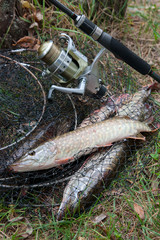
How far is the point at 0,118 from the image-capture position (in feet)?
11.1

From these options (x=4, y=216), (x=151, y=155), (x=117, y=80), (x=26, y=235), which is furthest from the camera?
(x=117, y=80)

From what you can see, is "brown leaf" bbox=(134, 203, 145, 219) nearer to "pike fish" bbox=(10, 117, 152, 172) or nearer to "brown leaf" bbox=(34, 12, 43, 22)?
"pike fish" bbox=(10, 117, 152, 172)

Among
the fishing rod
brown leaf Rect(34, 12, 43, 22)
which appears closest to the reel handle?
the fishing rod

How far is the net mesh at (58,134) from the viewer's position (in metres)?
2.83

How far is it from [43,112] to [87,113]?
0.69 meters

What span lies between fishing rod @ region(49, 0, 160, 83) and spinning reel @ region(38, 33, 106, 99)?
111 mm

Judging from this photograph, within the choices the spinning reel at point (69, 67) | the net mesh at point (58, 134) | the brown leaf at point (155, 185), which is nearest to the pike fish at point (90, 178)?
the net mesh at point (58, 134)

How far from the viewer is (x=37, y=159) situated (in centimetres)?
286

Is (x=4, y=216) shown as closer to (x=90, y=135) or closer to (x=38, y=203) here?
(x=38, y=203)

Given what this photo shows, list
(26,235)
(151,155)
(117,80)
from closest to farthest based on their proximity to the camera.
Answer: (26,235) < (151,155) < (117,80)

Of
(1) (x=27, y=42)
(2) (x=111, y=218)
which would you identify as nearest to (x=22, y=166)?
(2) (x=111, y=218)

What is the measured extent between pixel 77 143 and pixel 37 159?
48 centimetres

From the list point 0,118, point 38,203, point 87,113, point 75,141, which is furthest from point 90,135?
point 0,118

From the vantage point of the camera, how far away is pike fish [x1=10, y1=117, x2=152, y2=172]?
2854mm
